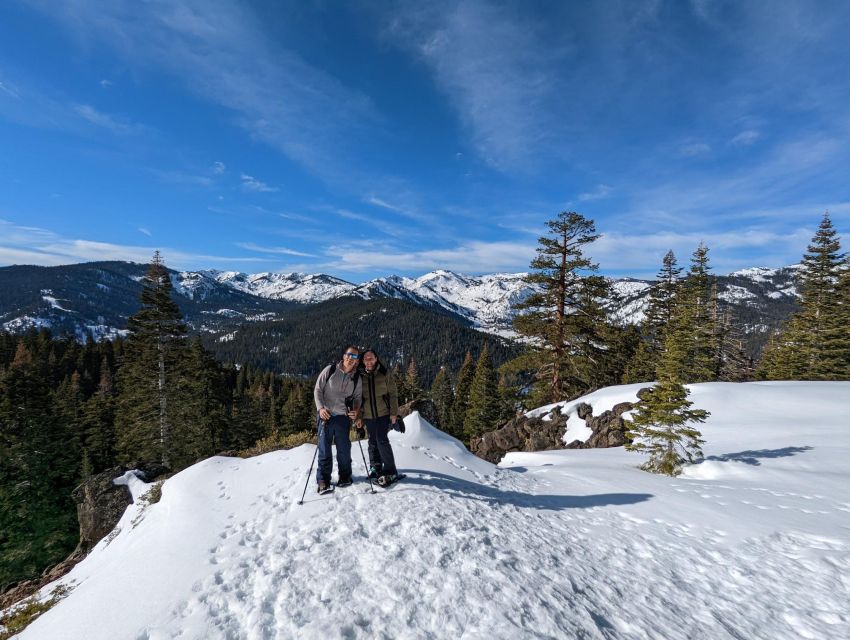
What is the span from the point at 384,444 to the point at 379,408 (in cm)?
72

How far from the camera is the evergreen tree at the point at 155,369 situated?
21.1 m

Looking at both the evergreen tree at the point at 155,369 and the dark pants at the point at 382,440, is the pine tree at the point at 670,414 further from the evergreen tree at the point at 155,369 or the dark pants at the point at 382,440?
the evergreen tree at the point at 155,369

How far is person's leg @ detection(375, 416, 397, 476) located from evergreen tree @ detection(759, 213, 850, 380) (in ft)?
111

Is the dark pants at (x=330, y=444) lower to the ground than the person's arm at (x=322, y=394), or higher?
lower

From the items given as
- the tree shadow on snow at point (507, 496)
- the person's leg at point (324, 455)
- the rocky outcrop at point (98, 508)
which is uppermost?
the person's leg at point (324, 455)

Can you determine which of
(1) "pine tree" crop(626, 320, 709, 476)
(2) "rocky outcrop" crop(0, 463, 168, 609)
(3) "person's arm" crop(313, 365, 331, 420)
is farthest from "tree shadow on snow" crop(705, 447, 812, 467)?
(2) "rocky outcrop" crop(0, 463, 168, 609)

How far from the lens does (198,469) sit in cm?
959

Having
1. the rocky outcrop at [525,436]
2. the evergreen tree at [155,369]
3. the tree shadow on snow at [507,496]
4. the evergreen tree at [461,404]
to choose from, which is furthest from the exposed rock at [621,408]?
the evergreen tree at [461,404]

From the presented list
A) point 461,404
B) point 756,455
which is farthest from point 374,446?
point 461,404

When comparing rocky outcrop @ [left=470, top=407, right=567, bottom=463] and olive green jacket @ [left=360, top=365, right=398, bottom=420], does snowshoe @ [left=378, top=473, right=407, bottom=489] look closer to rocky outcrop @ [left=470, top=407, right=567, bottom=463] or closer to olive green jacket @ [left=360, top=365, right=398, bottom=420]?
olive green jacket @ [left=360, top=365, right=398, bottom=420]

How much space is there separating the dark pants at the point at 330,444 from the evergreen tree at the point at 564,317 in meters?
16.2

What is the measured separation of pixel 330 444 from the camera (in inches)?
285

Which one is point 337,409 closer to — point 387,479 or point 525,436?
point 387,479

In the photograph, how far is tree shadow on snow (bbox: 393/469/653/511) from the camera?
25.3 feet
